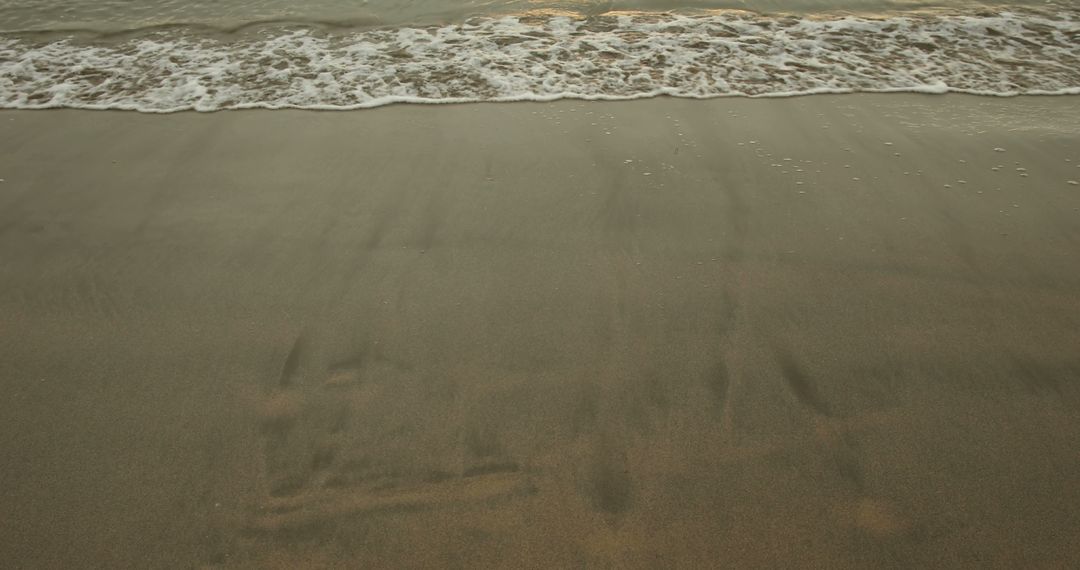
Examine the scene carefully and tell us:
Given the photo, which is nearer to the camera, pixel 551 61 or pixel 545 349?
pixel 545 349

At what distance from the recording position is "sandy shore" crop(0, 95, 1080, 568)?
177 cm

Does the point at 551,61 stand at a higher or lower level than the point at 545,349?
higher

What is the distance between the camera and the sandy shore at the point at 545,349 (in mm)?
1767

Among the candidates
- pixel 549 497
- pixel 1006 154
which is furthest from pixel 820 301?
pixel 1006 154

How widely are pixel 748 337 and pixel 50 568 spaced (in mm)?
2347

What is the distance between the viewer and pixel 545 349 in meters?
2.31

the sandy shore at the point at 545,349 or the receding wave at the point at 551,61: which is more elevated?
the receding wave at the point at 551,61

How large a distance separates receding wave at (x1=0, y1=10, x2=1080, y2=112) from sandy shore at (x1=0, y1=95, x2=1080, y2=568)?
777 millimetres

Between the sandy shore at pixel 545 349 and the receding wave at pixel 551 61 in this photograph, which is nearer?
the sandy shore at pixel 545 349

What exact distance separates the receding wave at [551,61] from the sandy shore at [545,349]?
0.78m

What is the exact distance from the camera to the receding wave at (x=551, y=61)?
427cm

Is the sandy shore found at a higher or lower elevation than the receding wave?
lower

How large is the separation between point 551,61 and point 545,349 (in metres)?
3.18

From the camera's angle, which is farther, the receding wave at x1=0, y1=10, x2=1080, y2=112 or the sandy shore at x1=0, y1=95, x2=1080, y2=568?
the receding wave at x1=0, y1=10, x2=1080, y2=112
